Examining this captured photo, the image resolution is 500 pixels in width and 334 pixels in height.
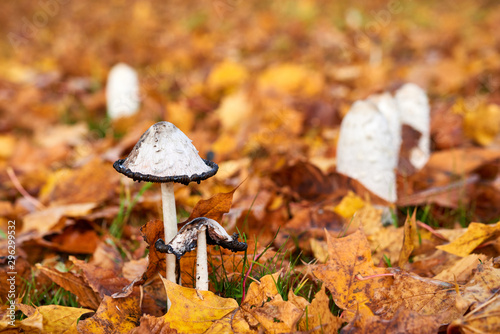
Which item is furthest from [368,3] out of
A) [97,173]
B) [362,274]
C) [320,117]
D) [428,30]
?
[362,274]

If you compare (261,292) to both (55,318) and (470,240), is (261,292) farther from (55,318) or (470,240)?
(470,240)

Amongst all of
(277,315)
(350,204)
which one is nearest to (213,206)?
(277,315)

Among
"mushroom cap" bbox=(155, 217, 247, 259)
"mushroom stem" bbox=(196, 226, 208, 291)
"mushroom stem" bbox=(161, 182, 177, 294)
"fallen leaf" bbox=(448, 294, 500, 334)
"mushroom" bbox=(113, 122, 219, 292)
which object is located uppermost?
"mushroom" bbox=(113, 122, 219, 292)

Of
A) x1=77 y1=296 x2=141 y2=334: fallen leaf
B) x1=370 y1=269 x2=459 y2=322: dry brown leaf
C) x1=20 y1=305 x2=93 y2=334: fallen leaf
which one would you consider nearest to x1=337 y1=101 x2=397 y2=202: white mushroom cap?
x1=370 y1=269 x2=459 y2=322: dry brown leaf

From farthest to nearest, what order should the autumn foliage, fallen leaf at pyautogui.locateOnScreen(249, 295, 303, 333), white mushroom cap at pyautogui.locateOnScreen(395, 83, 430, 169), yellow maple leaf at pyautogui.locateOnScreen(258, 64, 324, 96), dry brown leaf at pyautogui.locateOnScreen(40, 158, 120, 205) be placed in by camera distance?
yellow maple leaf at pyautogui.locateOnScreen(258, 64, 324, 96), white mushroom cap at pyautogui.locateOnScreen(395, 83, 430, 169), dry brown leaf at pyautogui.locateOnScreen(40, 158, 120, 205), the autumn foliage, fallen leaf at pyautogui.locateOnScreen(249, 295, 303, 333)

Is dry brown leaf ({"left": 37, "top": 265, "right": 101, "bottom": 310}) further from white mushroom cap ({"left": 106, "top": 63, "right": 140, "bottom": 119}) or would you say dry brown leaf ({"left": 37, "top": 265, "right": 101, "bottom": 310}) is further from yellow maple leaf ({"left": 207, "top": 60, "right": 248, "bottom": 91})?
yellow maple leaf ({"left": 207, "top": 60, "right": 248, "bottom": 91})

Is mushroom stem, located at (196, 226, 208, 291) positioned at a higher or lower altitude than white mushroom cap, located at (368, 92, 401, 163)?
lower

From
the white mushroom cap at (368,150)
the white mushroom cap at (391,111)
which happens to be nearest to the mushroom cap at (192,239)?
the white mushroom cap at (368,150)
